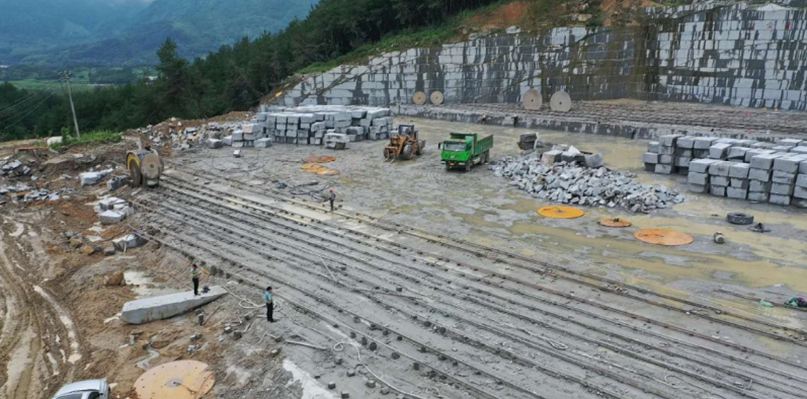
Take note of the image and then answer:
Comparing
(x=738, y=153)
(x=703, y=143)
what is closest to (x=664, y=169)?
(x=703, y=143)

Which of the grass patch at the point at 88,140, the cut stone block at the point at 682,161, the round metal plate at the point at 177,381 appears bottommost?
the round metal plate at the point at 177,381

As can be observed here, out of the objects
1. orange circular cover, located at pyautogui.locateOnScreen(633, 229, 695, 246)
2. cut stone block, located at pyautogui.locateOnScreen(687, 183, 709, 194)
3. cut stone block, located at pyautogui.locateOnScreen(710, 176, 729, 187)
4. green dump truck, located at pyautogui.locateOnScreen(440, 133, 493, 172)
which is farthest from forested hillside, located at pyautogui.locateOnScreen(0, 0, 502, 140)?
orange circular cover, located at pyautogui.locateOnScreen(633, 229, 695, 246)

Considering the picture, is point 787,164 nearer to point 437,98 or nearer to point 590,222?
point 590,222

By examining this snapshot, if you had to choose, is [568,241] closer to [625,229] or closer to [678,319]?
[625,229]

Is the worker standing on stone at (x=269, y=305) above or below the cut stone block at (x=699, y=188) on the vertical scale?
below

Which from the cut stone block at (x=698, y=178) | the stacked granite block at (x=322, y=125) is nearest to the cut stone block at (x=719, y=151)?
the cut stone block at (x=698, y=178)

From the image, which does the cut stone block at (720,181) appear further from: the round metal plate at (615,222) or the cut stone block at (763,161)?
the round metal plate at (615,222)
